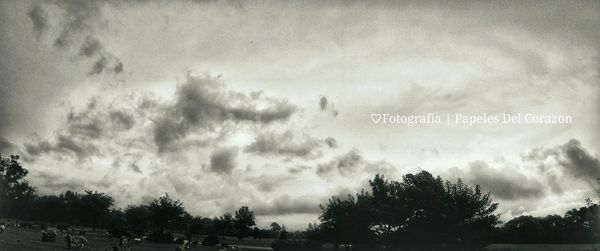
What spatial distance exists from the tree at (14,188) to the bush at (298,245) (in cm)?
9579

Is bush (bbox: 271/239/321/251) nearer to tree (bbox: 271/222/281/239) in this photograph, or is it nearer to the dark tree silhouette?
the dark tree silhouette

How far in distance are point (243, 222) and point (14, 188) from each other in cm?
7828

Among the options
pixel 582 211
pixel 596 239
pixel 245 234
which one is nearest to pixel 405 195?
pixel 596 239

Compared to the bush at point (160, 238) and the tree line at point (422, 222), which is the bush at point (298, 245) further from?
the bush at point (160, 238)

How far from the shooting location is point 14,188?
142 meters

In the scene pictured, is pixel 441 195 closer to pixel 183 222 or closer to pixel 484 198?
pixel 484 198

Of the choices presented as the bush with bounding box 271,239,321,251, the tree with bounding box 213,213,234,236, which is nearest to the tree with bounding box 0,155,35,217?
the tree with bounding box 213,213,234,236

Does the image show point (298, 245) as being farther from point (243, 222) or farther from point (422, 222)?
point (243, 222)

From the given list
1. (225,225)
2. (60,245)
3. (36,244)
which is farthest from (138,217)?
(36,244)

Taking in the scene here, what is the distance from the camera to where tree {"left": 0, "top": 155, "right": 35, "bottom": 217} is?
438ft

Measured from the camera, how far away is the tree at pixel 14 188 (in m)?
134

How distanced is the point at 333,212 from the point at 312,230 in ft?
18.2

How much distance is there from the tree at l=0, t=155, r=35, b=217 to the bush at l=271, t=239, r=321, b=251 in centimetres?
9579

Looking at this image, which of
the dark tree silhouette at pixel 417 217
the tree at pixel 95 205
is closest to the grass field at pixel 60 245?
the dark tree silhouette at pixel 417 217
